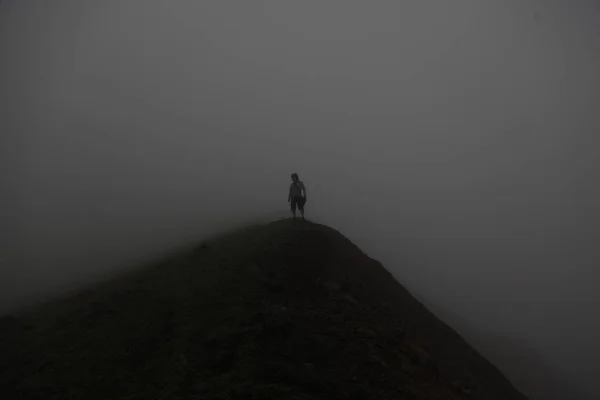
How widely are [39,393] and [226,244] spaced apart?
8.49m

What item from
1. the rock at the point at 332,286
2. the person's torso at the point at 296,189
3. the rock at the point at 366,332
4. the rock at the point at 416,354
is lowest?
the rock at the point at 416,354

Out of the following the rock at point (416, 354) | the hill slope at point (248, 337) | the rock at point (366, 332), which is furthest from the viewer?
the rock at point (416, 354)

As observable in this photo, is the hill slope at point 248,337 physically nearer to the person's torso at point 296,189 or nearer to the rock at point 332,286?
the rock at point 332,286

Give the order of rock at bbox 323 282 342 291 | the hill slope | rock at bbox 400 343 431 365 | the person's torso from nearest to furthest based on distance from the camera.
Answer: the hill slope
rock at bbox 400 343 431 365
rock at bbox 323 282 342 291
the person's torso

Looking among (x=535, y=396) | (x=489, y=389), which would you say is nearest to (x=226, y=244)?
(x=489, y=389)

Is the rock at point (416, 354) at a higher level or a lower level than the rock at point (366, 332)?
lower

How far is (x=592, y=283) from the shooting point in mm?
54969

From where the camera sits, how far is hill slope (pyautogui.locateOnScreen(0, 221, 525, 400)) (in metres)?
7.68

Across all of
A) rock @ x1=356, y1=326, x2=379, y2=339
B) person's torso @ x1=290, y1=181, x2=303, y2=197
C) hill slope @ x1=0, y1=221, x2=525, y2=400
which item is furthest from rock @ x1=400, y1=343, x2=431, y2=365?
person's torso @ x1=290, y1=181, x2=303, y2=197

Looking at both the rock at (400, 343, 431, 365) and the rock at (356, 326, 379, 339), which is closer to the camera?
the rock at (356, 326, 379, 339)

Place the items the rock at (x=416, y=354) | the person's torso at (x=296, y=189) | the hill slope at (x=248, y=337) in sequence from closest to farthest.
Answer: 1. the hill slope at (x=248, y=337)
2. the rock at (x=416, y=354)
3. the person's torso at (x=296, y=189)

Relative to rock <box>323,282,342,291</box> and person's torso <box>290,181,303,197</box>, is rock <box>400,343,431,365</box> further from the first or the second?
person's torso <box>290,181,303,197</box>

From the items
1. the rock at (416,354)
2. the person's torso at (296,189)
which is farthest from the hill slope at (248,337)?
the person's torso at (296,189)

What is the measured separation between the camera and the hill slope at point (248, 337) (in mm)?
7684
